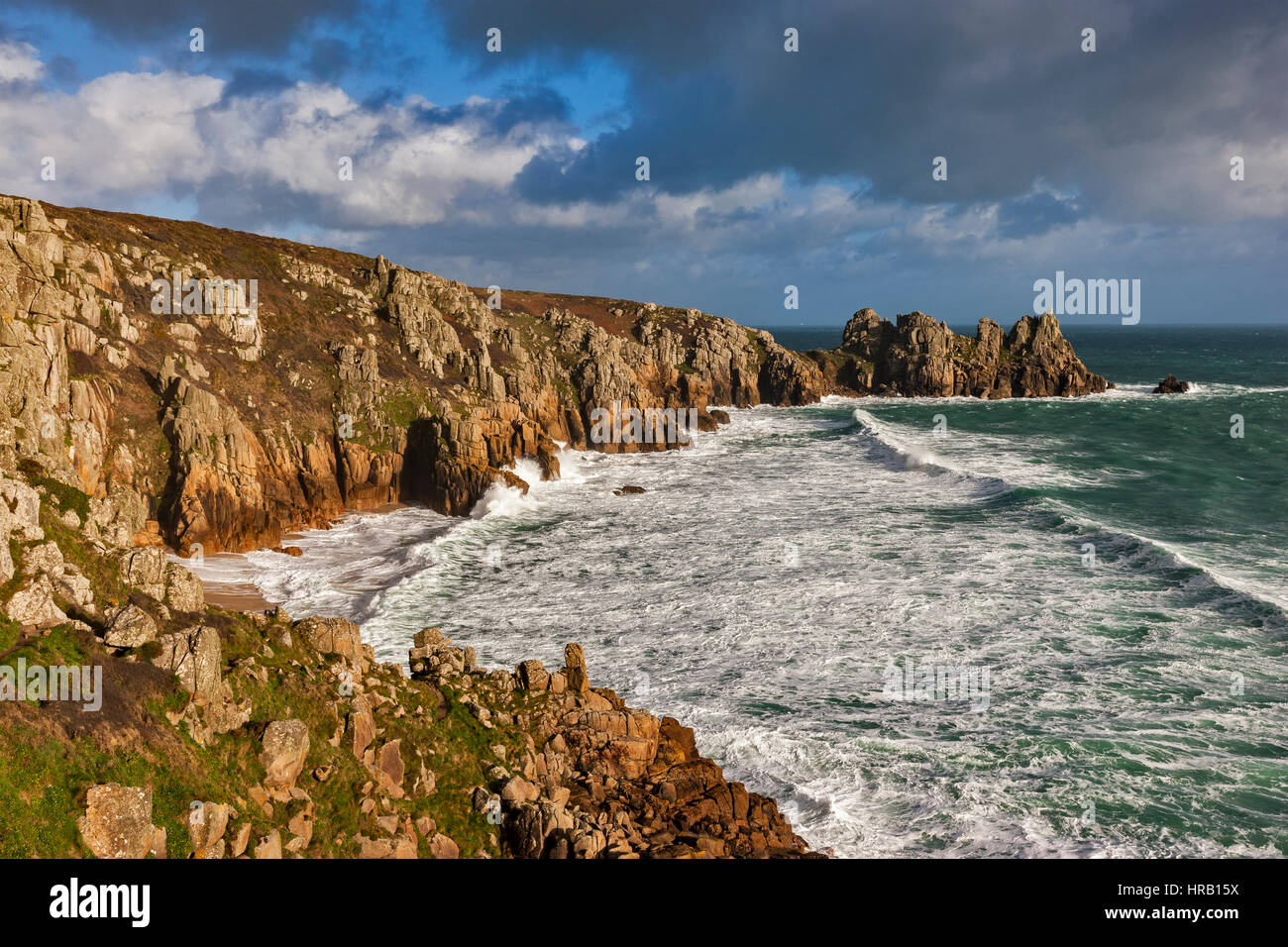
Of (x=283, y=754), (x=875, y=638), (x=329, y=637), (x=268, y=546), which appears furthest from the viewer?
(x=268, y=546)

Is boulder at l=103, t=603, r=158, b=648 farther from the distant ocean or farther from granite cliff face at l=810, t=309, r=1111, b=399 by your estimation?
granite cliff face at l=810, t=309, r=1111, b=399

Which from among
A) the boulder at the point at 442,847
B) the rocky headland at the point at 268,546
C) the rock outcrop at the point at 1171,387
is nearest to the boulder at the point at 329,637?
the rocky headland at the point at 268,546

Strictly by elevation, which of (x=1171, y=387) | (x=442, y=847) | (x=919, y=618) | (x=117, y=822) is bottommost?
(x=442, y=847)

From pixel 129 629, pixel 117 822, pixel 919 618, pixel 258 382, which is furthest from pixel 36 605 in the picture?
pixel 258 382

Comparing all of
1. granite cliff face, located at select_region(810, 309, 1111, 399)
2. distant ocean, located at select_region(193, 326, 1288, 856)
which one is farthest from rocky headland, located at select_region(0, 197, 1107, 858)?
granite cliff face, located at select_region(810, 309, 1111, 399)

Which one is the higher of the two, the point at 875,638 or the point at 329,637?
the point at 329,637

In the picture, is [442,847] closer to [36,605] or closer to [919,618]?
[36,605]
